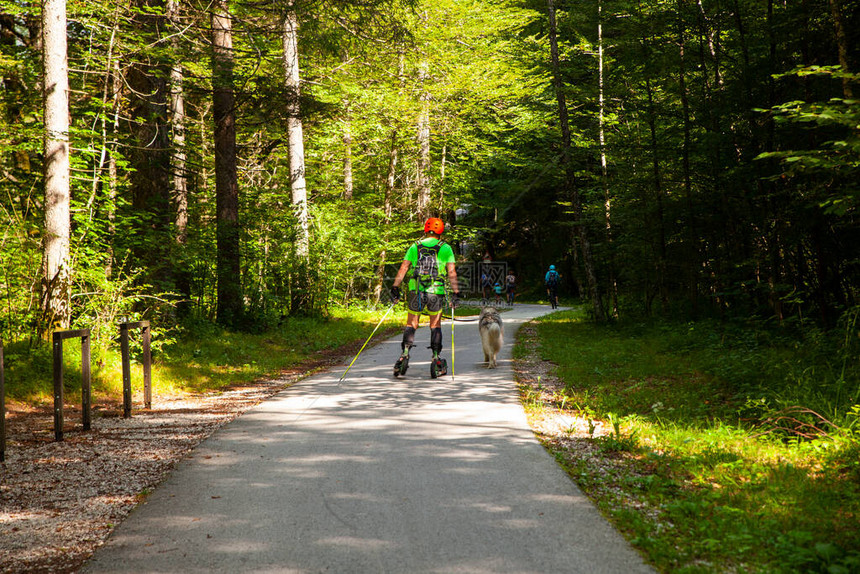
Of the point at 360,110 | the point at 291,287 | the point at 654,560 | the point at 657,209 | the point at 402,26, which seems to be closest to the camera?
the point at 654,560

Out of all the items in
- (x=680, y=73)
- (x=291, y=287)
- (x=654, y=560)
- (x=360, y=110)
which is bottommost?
(x=654, y=560)

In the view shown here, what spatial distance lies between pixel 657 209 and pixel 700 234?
52.7 inches

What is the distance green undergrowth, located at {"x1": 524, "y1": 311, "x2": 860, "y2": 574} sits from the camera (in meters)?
3.42

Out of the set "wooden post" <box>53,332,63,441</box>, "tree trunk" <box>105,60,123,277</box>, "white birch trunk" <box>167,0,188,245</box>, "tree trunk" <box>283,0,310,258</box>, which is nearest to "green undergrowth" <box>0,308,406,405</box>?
"tree trunk" <box>105,60,123,277</box>

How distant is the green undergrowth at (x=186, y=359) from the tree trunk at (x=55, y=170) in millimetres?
662

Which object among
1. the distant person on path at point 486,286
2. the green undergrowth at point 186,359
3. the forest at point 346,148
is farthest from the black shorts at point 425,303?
the distant person on path at point 486,286

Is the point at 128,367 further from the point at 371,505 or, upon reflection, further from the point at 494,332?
the point at 494,332

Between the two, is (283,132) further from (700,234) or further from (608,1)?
(700,234)

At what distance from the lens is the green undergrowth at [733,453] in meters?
3.42

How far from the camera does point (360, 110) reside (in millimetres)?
23000

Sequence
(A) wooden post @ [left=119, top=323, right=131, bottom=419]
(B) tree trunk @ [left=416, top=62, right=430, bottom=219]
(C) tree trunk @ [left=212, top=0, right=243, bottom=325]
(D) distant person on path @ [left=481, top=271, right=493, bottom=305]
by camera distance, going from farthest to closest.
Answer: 1. (D) distant person on path @ [left=481, top=271, right=493, bottom=305]
2. (B) tree trunk @ [left=416, top=62, right=430, bottom=219]
3. (C) tree trunk @ [left=212, top=0, right=243, bottom=325]
4. (A) wooden post @ [left=119, top=323, right=131, bottom=419]

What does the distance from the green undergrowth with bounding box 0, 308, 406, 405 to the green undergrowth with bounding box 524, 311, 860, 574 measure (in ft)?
19.1

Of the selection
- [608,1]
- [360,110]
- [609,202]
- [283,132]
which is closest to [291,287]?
[283,132]

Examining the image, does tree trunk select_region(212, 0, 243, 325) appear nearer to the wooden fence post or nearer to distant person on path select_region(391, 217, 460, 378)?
distant person on path select_region(391, 217, 460, 378)
